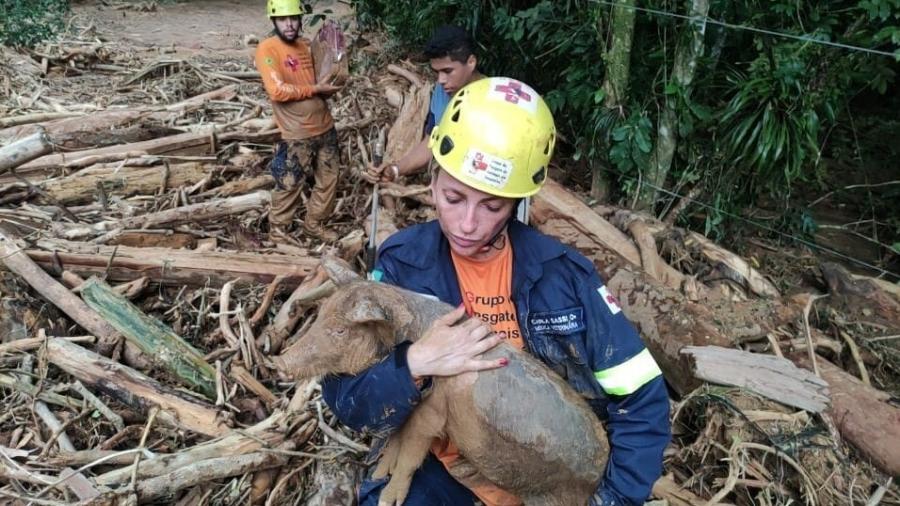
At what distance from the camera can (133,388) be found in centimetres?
407

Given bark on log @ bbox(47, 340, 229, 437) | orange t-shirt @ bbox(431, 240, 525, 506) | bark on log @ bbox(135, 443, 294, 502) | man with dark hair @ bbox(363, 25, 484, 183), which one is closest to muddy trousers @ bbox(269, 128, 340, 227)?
man with dark hair @ bbox(363, 25, 484, 183)

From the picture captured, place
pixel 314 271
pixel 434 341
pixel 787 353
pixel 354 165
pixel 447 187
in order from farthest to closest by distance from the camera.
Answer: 1. pixel 354 165
2. pixel 314 271
3. pixel 787 353
4. pixel 447 187
5. pixel 434 341

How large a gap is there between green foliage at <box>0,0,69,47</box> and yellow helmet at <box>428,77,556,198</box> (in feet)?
41.9

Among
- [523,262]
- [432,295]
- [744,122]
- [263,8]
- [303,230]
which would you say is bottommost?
[263,8]

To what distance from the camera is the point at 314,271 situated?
211 inches

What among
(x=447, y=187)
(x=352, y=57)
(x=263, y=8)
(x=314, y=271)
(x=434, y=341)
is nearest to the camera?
(x=434, y=341)

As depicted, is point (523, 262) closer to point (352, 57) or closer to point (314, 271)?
point (314, 271)

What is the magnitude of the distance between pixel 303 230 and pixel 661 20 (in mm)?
4424

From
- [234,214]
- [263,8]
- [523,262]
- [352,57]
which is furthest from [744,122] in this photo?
[263,8]

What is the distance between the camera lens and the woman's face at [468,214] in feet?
8.07

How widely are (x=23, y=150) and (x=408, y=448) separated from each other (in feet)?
16.1

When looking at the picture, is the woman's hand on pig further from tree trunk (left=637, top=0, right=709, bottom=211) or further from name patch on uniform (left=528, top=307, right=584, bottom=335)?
tree trunk (left=637, top=0, right=709, bottom=211)

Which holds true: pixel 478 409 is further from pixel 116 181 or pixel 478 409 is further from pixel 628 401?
pixel 116 181

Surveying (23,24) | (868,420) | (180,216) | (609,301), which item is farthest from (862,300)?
(23,24)
